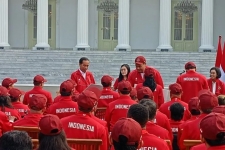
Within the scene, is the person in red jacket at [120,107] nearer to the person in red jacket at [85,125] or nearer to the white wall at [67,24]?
the person in red jacket at [85,125]

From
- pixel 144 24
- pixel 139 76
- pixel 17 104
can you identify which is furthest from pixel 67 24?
pixel 17 104

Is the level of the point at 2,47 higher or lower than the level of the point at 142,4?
lower

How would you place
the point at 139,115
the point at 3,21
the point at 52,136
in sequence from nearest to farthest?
the point at 52,136 < the point at 139,115 < the point at 3,21

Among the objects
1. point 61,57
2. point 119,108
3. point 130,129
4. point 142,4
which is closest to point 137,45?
point 142,4

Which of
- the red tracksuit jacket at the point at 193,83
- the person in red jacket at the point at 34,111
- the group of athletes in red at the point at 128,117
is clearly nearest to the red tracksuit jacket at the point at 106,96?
the group of athletes in red at the point at 128,117

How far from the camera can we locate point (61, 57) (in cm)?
2775

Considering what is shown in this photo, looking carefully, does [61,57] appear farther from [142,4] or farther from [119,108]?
[119,108]

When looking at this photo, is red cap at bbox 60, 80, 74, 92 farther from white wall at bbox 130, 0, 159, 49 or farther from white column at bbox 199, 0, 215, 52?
white wall at bbox 130, 0, 159, 49

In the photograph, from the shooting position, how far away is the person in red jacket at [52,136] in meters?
4.21

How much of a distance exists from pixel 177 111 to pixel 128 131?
3.23 m

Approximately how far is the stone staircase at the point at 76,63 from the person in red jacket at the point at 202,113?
18564 millimetres

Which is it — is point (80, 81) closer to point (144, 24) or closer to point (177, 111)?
point (177, 111)

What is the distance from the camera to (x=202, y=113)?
5.93 m

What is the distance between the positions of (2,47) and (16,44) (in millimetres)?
2116
